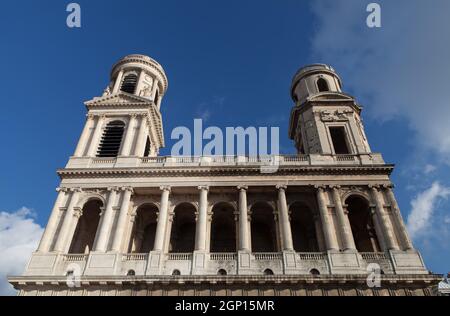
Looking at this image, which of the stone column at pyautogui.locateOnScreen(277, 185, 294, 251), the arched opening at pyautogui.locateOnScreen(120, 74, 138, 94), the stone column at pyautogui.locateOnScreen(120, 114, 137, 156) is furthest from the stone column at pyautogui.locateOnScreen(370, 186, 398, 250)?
the arched opening at pyautogui.locateOnScreen(120, 74, 138, 94)

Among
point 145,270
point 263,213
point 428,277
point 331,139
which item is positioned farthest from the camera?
point 331,139

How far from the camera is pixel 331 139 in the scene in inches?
1244

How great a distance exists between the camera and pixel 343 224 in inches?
965

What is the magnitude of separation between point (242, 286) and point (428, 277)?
1084cm

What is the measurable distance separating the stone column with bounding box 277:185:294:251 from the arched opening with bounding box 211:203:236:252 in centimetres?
395

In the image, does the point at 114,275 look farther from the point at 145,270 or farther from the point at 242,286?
the point at 242,286

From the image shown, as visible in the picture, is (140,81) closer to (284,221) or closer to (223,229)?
(223,229)

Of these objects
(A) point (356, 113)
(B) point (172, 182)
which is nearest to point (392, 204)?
(A) point (356, 113)

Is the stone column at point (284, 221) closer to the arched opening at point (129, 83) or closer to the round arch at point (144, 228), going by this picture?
the round arch at point (144, 228)

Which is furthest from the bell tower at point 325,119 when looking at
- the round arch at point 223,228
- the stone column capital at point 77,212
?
the stone column capital at point 77,212

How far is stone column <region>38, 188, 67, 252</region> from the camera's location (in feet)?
78.1

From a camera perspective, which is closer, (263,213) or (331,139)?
(263,213)

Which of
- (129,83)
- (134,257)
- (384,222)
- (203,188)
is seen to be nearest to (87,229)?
(134,257)

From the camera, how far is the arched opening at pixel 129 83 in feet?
122
